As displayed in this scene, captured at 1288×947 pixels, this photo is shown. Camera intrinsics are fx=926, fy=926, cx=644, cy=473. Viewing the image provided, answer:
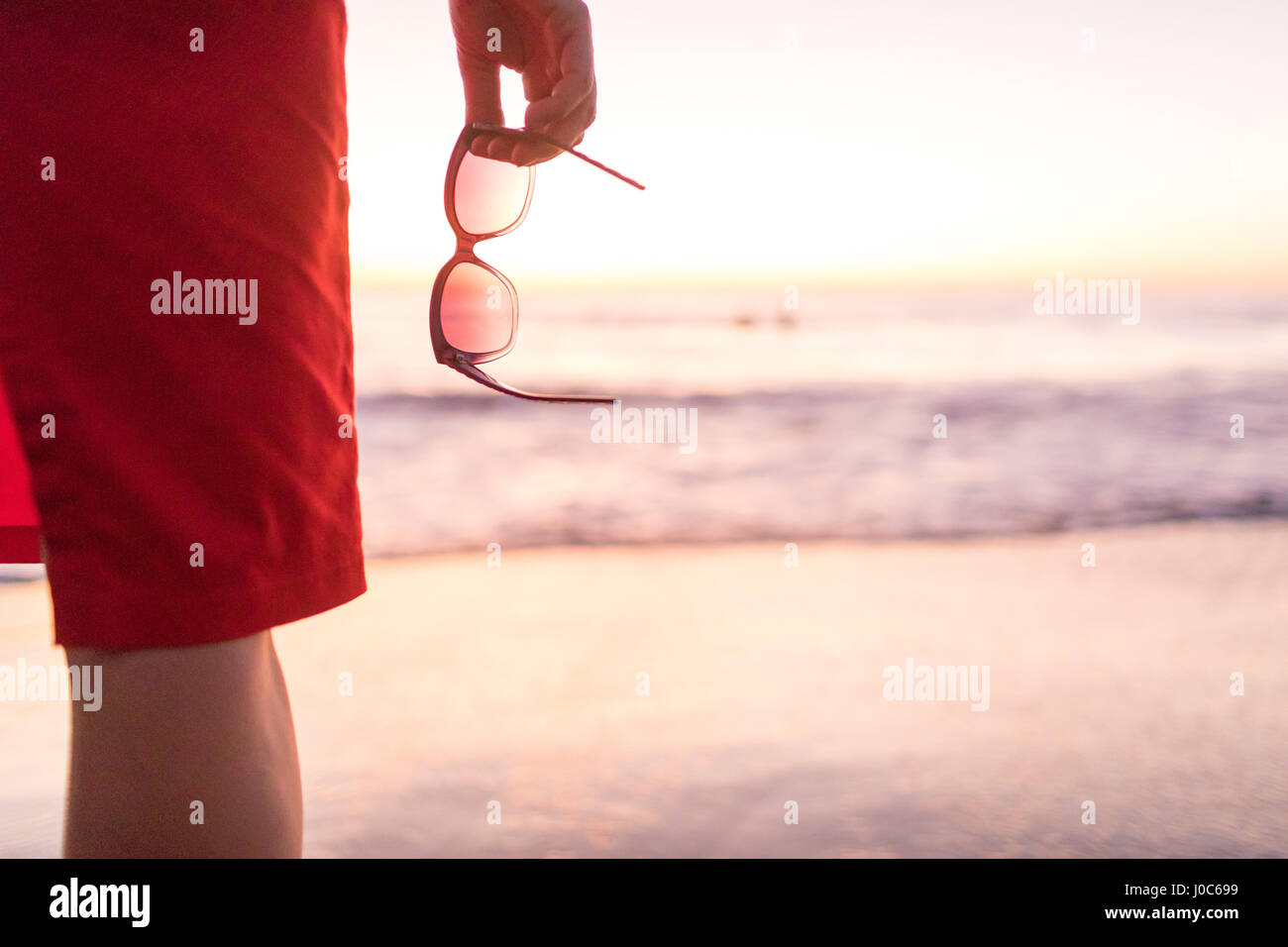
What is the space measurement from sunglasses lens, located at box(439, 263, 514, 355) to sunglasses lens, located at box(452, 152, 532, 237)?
0.05m

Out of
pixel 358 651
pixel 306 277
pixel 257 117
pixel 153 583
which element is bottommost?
pixel 358 651

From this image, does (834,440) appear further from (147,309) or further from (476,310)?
(147,309)

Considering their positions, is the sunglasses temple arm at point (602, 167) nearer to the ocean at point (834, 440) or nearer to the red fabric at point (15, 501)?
the red fabric at point (15, 501)

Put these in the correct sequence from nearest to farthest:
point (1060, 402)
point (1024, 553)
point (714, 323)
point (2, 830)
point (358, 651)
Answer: point (2, 830) < point (358, 651) < point (1024, 553) < point (1060, 402) < point (714, 323)

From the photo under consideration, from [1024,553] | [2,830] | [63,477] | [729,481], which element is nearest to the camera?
[63,477]

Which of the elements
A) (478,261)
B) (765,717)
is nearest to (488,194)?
(478,261)

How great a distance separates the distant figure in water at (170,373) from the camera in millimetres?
709

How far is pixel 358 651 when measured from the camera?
266cm

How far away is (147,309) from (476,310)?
0.46 m

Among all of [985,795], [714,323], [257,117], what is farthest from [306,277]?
[714,323]

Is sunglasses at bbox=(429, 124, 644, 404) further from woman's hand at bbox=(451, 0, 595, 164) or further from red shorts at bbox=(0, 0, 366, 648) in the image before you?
red shorts at bbox=(0, 0, 366, 648)

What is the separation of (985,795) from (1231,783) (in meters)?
0.57

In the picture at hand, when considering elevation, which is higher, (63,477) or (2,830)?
(63,477)

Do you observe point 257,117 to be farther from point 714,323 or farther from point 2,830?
point 714,323
